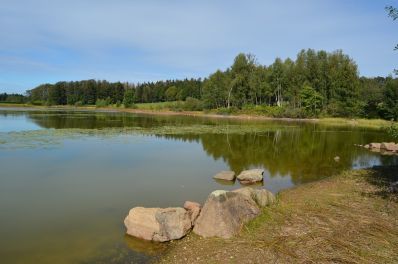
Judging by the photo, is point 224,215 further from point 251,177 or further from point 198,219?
point 251,177

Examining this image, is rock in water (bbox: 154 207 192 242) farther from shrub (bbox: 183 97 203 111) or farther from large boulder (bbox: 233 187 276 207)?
shrub (bbox: 183 97 203 111)

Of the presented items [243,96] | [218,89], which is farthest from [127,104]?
[243,96]

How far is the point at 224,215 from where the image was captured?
10.0m

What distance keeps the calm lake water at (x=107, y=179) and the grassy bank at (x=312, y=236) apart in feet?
6.07

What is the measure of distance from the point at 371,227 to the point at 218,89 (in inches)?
3615

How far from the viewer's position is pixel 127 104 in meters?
129

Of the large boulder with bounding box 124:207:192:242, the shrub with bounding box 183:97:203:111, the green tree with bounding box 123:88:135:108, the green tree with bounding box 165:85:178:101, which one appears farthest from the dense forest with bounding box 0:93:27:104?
the large boulder with bounding box 124:207:192:242

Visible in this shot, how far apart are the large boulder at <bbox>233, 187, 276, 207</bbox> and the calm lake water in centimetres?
317

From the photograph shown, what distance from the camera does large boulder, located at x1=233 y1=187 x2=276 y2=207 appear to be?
11.6m

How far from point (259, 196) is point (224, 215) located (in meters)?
2.45

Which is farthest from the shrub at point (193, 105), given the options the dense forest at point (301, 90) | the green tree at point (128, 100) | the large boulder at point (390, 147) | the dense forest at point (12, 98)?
the dense forest at point (12, 98)

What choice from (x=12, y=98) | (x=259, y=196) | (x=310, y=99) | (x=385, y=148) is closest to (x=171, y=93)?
(x=310, y=99)

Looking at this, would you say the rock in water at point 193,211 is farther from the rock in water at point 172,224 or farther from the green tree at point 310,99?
the green tree at point 310,99

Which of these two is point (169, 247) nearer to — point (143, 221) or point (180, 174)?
point (143, 221)
